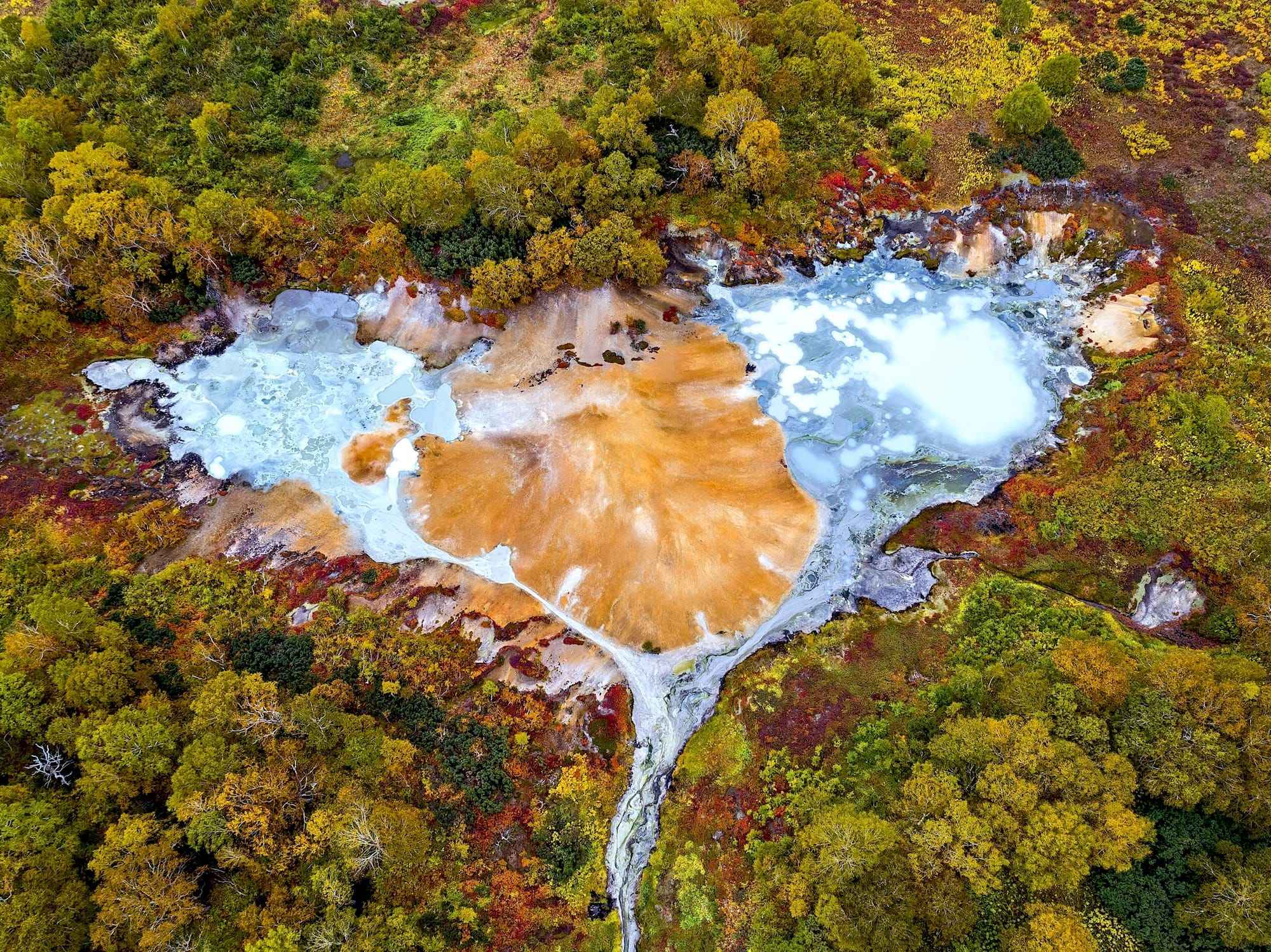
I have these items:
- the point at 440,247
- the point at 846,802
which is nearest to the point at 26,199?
the point at 440,247

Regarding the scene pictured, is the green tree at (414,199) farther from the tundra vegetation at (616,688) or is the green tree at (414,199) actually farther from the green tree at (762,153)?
the green tree at (762,153)

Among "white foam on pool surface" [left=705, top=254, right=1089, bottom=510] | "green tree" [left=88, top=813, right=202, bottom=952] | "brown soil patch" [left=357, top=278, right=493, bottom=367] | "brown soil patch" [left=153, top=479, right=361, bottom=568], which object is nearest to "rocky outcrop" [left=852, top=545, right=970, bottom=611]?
"white foam on pool surface" [left=705, top=254, right=1089, bottom=510]

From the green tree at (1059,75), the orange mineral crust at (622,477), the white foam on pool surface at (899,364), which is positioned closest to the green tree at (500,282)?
the orange mineral crust at (622,477)

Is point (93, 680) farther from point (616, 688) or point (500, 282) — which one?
point (500, 282)

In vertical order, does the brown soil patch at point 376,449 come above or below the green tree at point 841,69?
below

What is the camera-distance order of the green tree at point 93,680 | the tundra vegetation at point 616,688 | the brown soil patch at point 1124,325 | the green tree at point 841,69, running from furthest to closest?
the green tree at point 841,69 < the brown soil patch at point 1124,325 < the green tree at point 93,680 < the tundra vegetation at point 616,688

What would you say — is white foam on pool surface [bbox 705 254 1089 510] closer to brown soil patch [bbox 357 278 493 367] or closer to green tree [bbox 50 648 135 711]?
brown soil patch [bbox 357 278 493 367]

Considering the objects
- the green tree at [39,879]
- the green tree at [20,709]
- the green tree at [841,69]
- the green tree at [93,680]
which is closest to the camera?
the green tree at [39,879]
